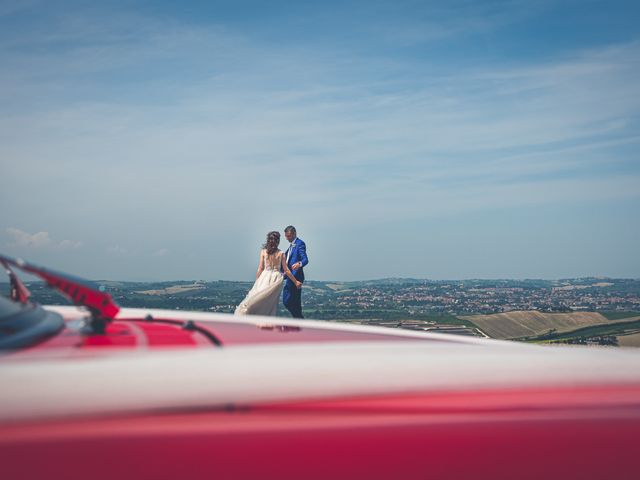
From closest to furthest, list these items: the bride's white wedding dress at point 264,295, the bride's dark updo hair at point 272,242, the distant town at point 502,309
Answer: the bride's white wedding dress at point 264,295 < the bride's dark updo hair at point 272,242 < the distant town at point 502,309

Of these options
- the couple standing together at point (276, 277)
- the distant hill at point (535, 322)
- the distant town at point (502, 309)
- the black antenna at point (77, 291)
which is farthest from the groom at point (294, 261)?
the distant hill at point (535, 322)

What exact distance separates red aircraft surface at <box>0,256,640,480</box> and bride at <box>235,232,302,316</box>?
26.8 feet

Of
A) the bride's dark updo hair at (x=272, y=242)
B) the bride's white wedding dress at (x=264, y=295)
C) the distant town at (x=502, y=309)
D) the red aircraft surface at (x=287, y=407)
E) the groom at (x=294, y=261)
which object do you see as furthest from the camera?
the distant town at (x=502, y=309)

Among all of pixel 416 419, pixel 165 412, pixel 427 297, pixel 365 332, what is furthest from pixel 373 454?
pixel 427 297

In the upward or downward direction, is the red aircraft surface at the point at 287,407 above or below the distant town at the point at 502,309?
above

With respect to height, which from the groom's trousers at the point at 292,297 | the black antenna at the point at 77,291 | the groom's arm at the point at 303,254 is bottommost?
the groom's trousers at the point at 292,297

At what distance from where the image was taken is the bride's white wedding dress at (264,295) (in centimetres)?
1013

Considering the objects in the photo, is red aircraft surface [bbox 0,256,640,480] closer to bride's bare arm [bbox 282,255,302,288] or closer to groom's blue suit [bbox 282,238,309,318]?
bride's bare arm [bbox 282,255,302,288]

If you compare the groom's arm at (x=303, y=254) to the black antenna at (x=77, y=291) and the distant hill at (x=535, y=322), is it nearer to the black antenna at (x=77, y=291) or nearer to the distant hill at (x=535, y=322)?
the black antenna at (x=77, y=291)

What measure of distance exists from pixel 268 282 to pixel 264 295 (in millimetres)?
454

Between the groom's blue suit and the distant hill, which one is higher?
the groom's blue suit

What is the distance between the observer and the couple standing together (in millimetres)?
10305

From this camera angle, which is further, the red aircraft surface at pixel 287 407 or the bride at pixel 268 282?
the bride at pixel 268 282

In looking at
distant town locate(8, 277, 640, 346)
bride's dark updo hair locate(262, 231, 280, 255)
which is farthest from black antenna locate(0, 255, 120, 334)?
distant town locate(8, 277, 640, 346)
